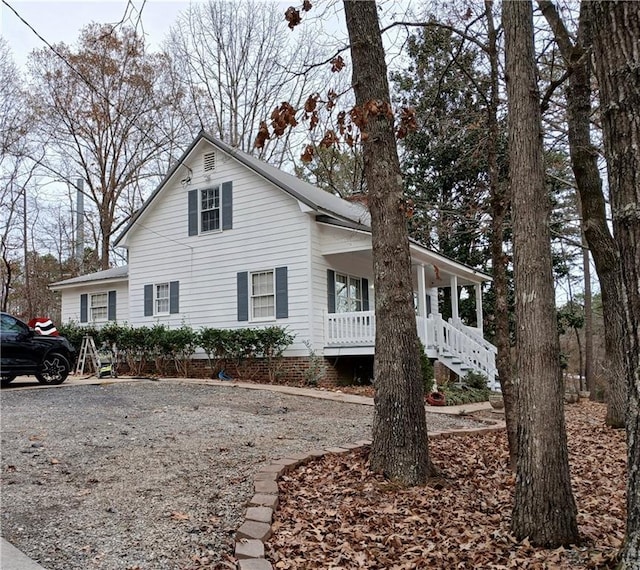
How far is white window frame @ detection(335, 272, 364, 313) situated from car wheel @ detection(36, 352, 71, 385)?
269 inches

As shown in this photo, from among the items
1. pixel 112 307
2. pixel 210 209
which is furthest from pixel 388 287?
pixel 112 307

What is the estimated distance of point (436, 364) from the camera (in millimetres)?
13008

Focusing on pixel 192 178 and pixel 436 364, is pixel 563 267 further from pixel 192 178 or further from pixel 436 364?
pixel 192 178

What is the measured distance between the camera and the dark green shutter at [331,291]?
45.2ft

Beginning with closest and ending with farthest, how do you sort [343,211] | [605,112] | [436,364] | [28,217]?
[605,112]
[436,364]
[343,211]
[28,217]

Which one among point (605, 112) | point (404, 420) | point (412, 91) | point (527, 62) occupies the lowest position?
point (404, 420)

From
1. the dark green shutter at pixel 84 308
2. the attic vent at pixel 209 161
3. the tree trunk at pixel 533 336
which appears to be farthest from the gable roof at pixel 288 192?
the tree trunk at pixel 533 336

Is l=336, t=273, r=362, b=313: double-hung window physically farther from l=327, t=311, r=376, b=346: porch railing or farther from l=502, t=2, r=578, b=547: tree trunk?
l=502, t=2, r=578, b=547: tree trunk

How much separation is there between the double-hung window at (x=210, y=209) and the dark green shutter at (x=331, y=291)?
357cm

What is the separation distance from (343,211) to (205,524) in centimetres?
1243

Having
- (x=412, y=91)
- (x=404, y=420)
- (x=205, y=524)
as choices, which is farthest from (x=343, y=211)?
(x=205, y=524)

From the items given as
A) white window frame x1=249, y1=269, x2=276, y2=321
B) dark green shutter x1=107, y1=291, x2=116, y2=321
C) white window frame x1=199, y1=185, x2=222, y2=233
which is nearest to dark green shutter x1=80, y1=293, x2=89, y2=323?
dark green shutter x1=107, y1=291, x2=116, y2=321

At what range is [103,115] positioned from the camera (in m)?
22.2

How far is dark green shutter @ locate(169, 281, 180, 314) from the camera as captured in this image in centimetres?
1536
